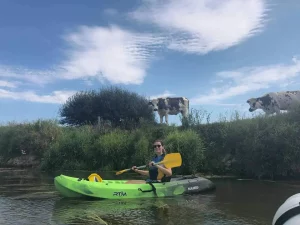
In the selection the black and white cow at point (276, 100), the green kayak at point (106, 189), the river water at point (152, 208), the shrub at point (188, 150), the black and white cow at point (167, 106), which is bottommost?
the river water at point (152, 208)

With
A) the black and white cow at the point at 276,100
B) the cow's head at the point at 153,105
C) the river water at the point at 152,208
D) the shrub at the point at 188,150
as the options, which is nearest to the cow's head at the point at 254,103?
the black and white cow at the point at 276,100

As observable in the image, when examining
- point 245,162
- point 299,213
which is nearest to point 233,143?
point 245,162

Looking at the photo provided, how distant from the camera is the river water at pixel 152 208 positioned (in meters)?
6.14

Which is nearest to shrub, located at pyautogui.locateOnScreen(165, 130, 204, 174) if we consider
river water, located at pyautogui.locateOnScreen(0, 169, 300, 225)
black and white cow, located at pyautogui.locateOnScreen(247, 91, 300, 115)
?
river water, located at pyautogui.locateOnScreen(0, 169, 300, 225)

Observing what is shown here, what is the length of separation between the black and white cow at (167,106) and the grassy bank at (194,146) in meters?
5.59

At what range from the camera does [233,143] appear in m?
12.8

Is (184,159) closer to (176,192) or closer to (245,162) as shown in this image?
(245,162)

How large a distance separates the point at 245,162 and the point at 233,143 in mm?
936

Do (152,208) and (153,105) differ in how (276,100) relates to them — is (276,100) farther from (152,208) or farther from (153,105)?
(152,208)

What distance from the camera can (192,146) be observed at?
12367 mm

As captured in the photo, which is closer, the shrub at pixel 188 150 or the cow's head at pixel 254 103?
the shrub at pixel 188 150

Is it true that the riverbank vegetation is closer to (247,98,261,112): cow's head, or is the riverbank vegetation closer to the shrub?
the shrub

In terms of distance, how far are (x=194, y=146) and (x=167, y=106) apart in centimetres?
943

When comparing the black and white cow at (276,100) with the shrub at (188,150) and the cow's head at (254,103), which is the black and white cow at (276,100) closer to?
the cow's head at (254,103)
